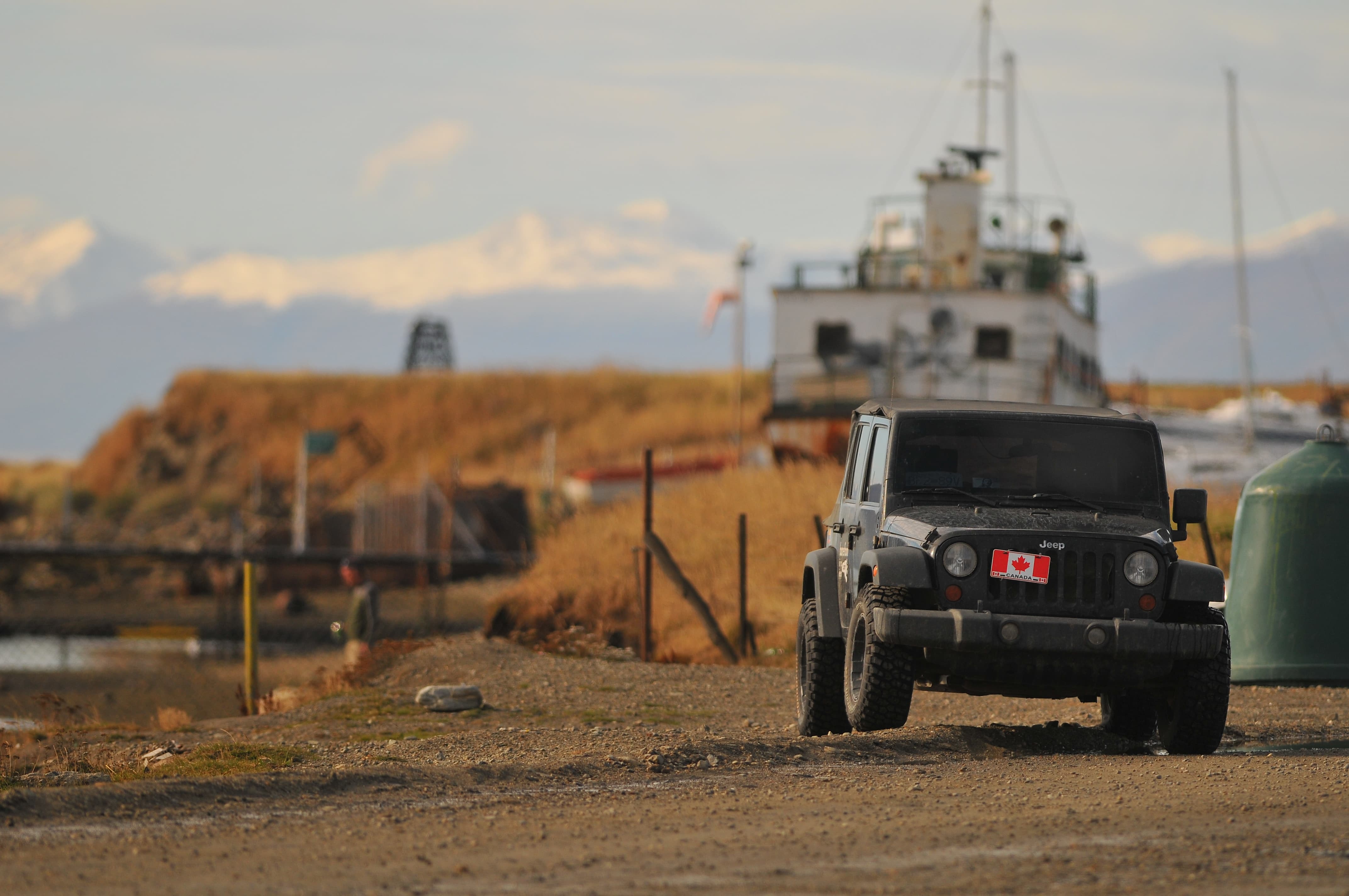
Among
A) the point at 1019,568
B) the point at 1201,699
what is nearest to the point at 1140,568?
the point at 1019,568

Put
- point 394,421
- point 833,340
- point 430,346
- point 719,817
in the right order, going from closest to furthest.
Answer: point 719,817 → point 833,340 → point 394,421 → point 430,346

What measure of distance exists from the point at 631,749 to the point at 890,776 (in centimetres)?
216

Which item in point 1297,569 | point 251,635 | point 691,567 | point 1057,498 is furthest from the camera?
point 691,567

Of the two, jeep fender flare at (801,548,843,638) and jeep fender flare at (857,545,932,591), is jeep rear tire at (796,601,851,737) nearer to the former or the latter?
jeep fender flare at (801,548,843,638)

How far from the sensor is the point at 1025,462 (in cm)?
1122

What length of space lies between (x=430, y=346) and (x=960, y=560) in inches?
3787

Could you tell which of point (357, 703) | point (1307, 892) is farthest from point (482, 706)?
point (1307, 892)

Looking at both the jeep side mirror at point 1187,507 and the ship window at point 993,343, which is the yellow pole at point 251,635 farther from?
the ship window at point 993,343

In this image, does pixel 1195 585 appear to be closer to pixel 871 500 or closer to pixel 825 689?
pixel 871 500

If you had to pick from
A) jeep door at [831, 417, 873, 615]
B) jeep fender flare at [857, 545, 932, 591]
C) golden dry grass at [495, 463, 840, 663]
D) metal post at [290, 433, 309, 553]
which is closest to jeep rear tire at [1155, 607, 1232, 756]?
jeep fender flare at [857, 545, 932, 591]

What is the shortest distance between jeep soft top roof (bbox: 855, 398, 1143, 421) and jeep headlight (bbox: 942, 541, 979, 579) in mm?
1311

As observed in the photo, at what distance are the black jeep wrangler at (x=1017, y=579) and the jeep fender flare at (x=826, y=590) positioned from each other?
0.01 metres

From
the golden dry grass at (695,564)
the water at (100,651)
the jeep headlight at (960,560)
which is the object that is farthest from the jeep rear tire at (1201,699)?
the water at (100,651)

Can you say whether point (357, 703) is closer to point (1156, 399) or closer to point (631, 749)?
point (631, 749)
